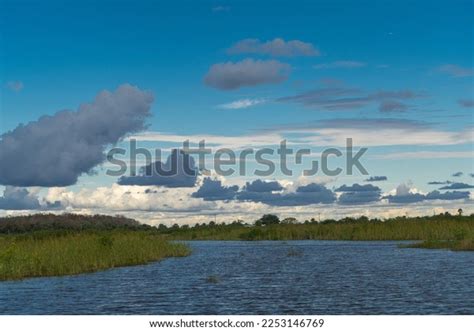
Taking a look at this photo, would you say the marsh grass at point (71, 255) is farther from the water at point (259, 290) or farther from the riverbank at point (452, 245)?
the riverbank at point (452, 245)

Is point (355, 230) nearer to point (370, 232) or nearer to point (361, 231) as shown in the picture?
point (361, 231)

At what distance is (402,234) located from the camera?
99875 millimetres

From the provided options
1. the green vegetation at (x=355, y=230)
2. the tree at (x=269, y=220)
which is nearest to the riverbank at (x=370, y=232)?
the green vegetation at (x=355, y=230)

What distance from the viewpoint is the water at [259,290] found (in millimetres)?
32688

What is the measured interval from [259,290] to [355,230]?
234 feet

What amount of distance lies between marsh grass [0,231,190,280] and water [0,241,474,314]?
1.63 metres

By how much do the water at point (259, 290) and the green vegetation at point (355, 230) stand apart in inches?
1037

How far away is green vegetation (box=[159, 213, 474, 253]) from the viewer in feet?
296

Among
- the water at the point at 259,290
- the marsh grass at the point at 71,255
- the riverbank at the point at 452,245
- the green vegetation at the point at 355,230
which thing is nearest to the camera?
the water at the point at 259,290

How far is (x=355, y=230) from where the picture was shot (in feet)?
356

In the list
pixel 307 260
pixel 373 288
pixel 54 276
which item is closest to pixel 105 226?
pixel 307 260
